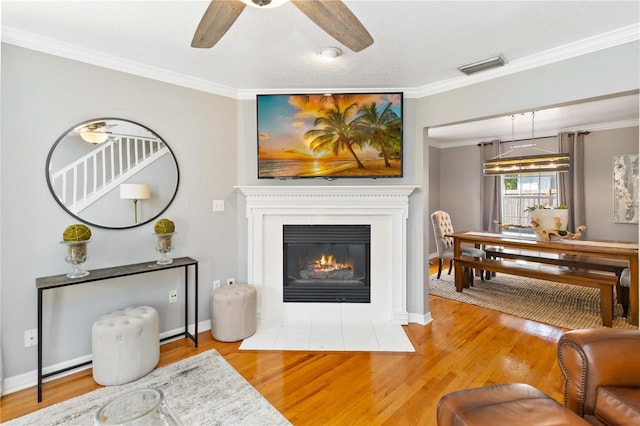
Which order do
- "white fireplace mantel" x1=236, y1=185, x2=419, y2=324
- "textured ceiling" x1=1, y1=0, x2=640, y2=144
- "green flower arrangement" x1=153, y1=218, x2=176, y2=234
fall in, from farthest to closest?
"white fireplace mantel" x1=236, y1=185, x2=419, y2=324 < "green flower arrangement" x1=153, y1=218, x2=176, y2=234 < "textured ceiling" x1=1, y1=0, x2=640, y2=144

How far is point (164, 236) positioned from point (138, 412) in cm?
211

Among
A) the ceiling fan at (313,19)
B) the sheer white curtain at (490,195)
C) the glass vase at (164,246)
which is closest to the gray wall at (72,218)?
the glass vase at (164,246)

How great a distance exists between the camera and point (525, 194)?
5.52 m

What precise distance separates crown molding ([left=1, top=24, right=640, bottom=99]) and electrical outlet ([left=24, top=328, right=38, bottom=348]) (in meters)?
1.98

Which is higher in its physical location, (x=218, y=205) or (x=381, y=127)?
(x=381, y=127)

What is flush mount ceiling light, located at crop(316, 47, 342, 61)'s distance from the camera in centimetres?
220

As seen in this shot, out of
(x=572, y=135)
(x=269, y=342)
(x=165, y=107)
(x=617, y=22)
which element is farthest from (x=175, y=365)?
(x=572, y=135)

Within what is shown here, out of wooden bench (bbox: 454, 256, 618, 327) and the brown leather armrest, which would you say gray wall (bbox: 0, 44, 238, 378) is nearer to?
the brown leather armrest

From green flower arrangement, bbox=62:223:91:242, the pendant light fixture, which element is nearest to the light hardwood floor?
green flower arrangement, bbox=62:223:91:242

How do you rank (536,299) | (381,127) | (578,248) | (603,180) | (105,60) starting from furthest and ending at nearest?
(603,180)
(536,299)
(578,248)
(381,127)
(105,60)

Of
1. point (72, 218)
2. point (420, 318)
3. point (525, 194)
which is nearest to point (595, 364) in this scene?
point (420, 318)

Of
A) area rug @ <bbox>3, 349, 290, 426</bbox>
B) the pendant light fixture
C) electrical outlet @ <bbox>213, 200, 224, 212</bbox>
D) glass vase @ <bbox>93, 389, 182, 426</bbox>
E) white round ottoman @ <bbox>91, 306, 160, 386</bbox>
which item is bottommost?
area rug @ <bbox>3, 349, 290, 426</bbox>

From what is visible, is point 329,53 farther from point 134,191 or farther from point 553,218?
point 553,218

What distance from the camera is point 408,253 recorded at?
313 cm
